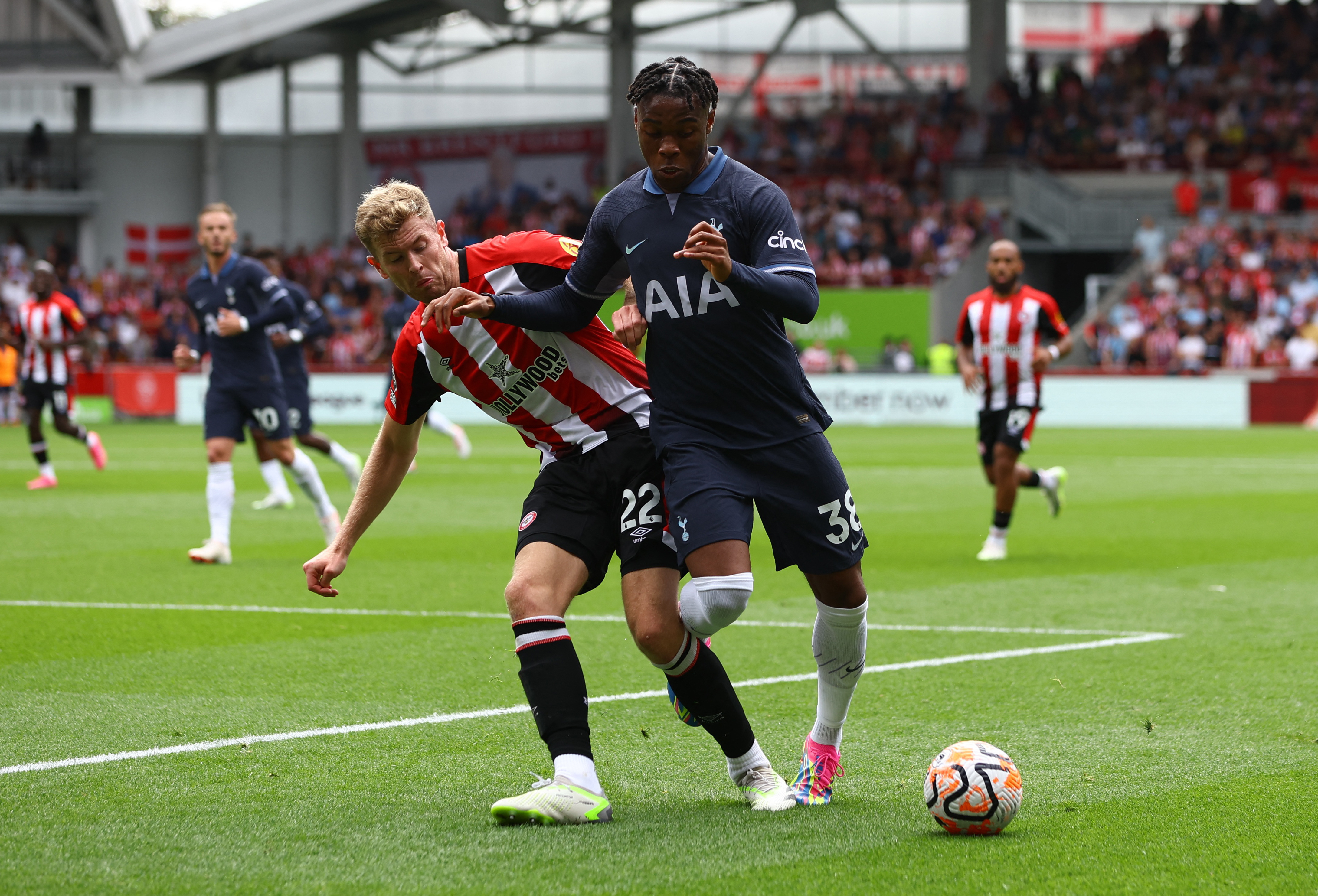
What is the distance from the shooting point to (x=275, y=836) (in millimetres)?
4094

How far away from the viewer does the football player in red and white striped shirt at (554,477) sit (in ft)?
14.4

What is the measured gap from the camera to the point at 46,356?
17.7 meters

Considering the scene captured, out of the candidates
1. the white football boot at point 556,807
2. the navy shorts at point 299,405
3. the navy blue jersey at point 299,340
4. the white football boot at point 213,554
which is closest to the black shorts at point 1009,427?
the white football boot at point 213,554

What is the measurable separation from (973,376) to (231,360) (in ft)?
17.1

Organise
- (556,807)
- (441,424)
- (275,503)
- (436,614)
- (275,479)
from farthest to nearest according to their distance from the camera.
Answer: (441,424) < (275,503) < (275,479) < (436,614) < (556,807)

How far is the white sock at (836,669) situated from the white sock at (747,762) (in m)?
0.21

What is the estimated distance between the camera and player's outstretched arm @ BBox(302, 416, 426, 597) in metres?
4.70

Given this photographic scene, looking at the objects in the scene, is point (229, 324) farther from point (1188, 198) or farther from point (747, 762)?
point (1188, 198)

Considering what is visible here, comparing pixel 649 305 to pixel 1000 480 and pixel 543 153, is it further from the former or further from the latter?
pixel 543 153

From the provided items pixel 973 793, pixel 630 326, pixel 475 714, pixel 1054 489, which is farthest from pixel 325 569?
pixel 1054 489

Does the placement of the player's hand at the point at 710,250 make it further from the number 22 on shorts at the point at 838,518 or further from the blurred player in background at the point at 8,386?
the blurred player in background at the point at 8,386

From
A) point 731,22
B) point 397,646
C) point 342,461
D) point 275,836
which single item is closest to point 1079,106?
point 731,22

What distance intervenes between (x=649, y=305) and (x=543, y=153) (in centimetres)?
4305

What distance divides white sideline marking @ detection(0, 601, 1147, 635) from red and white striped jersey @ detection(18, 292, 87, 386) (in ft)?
31.4
